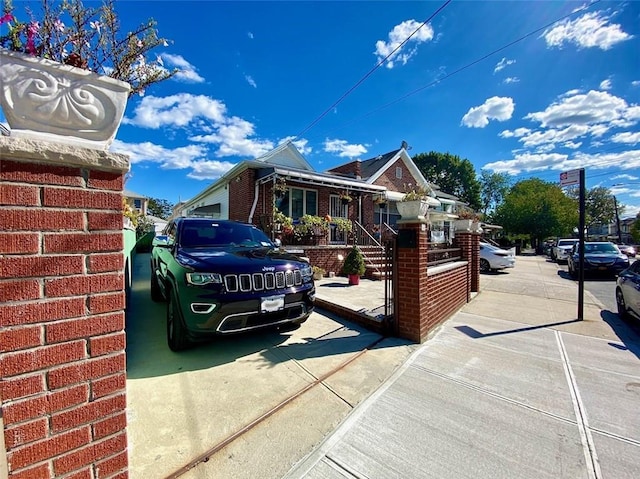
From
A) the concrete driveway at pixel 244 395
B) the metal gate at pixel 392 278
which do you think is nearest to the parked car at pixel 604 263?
the metal gate at pixel 392 278

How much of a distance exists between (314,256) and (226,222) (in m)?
4.66

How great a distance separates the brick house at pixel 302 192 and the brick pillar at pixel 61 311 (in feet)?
25.3

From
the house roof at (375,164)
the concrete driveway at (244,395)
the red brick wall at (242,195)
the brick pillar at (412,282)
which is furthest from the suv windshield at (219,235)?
the house roof at (375,164)

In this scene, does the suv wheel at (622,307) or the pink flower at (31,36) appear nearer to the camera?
the pink flower at (31,36)

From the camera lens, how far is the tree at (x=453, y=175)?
139ft

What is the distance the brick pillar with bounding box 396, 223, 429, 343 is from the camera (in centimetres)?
385

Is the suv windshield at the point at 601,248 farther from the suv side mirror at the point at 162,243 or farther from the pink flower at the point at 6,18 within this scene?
the pink flower at the point at 6,18

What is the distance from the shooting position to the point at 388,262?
4.23 meters

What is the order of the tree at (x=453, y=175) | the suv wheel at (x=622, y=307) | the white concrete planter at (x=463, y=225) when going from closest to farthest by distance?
the suv wheel at (x=622, y=307), the white concrete planter at (x=463, y=225), the tree at (x=453, y=175)

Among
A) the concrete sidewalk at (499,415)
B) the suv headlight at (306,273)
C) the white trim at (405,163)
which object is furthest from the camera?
the white trim at (405,163)

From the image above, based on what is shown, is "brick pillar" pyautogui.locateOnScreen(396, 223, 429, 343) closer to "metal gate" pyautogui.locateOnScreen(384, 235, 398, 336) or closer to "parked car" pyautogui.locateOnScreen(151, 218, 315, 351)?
"metal gate" pyautogui.locateOnScreen(384, 235, 398, 336)

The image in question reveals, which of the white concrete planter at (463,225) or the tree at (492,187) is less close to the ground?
the tree at (492,187)

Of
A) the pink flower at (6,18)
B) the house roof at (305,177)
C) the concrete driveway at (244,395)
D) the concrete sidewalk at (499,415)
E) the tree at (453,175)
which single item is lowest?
the concrete sidewalk at (499,415)

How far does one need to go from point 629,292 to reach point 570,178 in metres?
2.30
